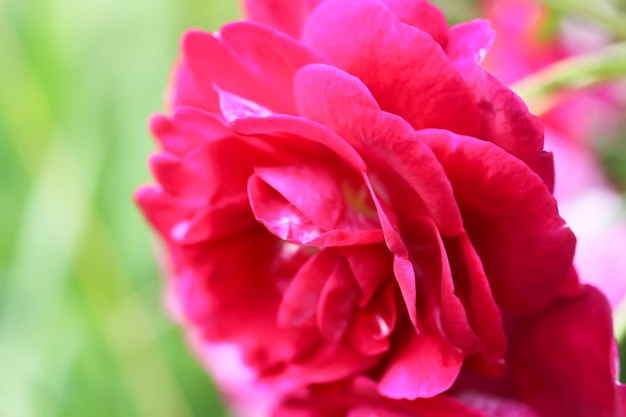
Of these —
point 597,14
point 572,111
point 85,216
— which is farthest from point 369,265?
point 85,216

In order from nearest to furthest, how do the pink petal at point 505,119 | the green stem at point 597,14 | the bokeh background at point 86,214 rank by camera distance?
the pink petal at point 505,119 → the green stem at point 597,14 → the bokeh background at point 86,214

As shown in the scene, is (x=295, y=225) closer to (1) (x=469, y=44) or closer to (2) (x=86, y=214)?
(1) (x=469, y=44)

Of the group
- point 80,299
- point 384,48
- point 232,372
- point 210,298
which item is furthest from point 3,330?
→ point 384,48

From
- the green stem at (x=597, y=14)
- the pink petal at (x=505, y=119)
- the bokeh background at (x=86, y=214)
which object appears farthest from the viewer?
the bokeh background at (x=86, y=214)

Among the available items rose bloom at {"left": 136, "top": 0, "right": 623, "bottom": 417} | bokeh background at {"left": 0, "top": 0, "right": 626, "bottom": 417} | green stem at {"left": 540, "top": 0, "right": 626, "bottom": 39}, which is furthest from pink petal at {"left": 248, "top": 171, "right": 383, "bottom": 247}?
bokeh background at {"left": 0, "top": 0, "right": 626, "bottom": 417}

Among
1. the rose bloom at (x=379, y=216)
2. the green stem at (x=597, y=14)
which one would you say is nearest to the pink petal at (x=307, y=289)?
the rose bloom at (x=379, y=216)

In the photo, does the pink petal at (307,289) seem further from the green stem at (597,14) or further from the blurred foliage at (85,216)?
the blurred foliage at (85,216)

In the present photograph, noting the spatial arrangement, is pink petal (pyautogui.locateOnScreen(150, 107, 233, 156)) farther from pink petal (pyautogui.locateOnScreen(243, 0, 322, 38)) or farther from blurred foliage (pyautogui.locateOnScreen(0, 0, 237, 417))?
blurred foliage (pyautogui.locateOnScreen(0, 0, 237, 417))
